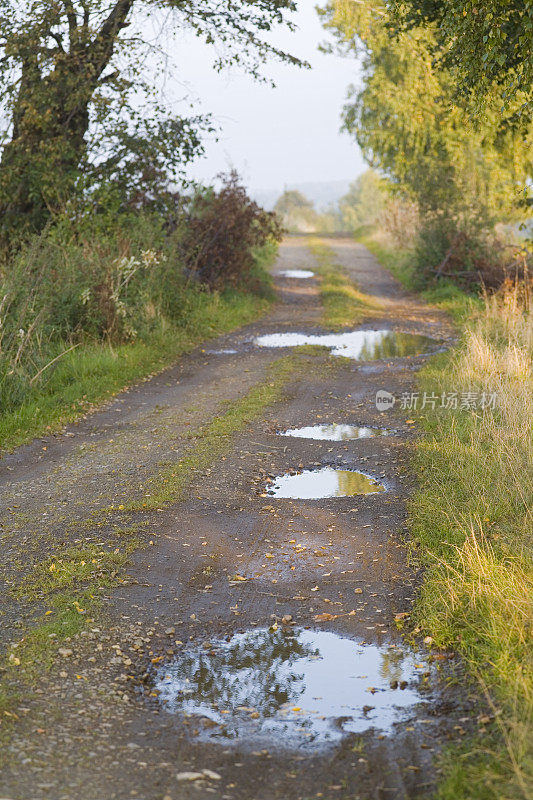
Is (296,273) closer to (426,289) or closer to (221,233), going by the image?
(426,289)

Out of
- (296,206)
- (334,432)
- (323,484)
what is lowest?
(323,484)

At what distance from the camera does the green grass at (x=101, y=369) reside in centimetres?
894

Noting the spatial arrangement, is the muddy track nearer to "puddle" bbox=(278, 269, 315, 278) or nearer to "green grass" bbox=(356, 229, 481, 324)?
"green grass" bbox=(356, 229, 481, 324)

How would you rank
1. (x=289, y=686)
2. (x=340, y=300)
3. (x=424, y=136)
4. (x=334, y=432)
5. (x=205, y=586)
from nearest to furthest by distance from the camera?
1. (x=289, y=686)
2. (x=205, y=586)
3. (x=334, y=432)
4. (x=340, y=300)
5. (x=424, y=136)

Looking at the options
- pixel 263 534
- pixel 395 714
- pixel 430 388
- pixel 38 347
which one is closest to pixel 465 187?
pixel 430 388

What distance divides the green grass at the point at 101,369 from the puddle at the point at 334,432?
2.59 meters

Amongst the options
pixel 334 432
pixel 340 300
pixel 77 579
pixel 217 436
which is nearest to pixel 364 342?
pixel 340 300

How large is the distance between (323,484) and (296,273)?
18.1 m

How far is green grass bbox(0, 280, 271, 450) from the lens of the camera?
8937mm

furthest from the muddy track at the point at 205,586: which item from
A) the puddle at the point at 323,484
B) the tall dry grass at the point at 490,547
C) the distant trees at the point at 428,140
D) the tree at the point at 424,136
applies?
the tree at the point at 424,136

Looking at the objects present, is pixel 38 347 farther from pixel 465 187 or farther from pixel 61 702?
pixel 465 187

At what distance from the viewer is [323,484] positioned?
699 centimetres

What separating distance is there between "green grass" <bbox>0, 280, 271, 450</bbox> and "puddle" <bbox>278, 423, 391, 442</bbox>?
2591 mm

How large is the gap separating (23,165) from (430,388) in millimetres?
9949
